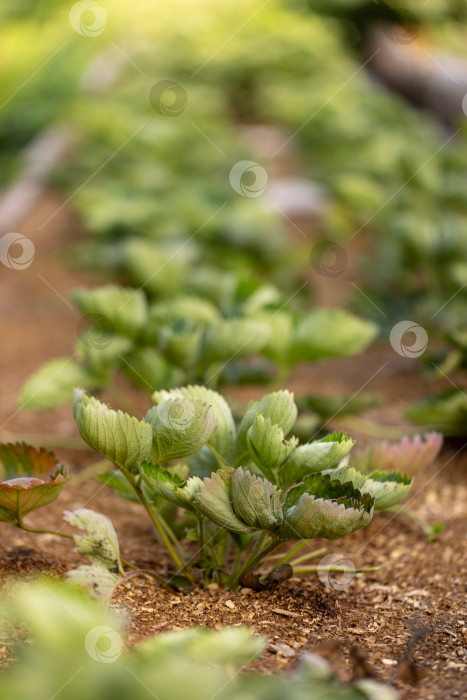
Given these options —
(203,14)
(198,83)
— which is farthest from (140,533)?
(203,14)

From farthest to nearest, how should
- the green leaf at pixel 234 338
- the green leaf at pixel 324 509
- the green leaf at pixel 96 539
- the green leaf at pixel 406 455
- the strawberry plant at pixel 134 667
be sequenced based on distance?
the green leaf at pixel 234 338, the green leaf at pixel 406 455, the green leaf at pixel 96 539, the green leaf at pixel 324 509, the strawberry plant at pixel 134 667

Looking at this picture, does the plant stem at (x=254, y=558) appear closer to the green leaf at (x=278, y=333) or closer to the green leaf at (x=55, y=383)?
the green leaf at (x=278, y=333)

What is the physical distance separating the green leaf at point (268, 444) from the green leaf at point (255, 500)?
0.17 ft

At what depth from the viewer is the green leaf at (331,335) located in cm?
159

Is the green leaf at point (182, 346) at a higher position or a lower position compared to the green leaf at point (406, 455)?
lower

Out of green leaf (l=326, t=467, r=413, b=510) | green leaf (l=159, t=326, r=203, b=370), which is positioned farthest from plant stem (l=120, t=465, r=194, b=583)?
green leaf (l=159, t=326, r=203, b=370)

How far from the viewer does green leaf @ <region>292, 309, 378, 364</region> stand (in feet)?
5.21

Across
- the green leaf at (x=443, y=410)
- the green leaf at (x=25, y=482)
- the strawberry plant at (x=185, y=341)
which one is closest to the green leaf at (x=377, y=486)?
the green leaf at (x=25, y=482)

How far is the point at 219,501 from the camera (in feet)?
3.42

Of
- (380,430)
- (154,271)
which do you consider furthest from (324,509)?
(154,271)

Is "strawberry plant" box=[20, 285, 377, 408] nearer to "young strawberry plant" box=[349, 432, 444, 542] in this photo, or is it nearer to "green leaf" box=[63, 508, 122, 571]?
"young strawberry plant" box=[349, 432, 444, 542]

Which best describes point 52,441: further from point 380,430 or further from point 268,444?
point 268,444

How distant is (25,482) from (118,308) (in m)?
0.62

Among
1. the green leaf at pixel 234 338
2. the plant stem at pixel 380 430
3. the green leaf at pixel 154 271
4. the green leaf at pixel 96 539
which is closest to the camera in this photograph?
the green leaf at pixel 96 539
